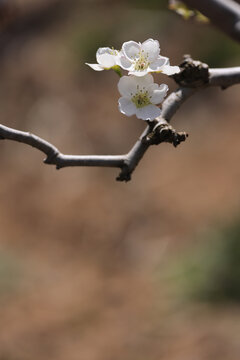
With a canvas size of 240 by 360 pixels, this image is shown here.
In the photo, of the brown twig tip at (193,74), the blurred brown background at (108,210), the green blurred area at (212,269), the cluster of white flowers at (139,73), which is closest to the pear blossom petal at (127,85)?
the cluster of white flowers at (139,73)

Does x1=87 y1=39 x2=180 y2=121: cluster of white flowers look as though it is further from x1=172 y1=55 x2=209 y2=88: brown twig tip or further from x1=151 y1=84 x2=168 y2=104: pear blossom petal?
x1=172 y1=55 x2=209 y2=88: brown twig tip

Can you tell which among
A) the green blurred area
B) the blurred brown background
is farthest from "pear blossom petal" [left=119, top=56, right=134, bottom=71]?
the green blurred area

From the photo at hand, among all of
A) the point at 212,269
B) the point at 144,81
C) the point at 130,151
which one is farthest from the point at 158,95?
the point at 212,269

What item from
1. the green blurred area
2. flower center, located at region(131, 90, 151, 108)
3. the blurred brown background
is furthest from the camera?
the green blurred area

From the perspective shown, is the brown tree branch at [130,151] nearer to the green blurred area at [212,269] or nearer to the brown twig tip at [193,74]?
the brown twig tip at [193,74]

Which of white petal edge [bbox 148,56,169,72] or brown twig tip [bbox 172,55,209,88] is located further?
brown twig tip [bbox 172,55,209,88]

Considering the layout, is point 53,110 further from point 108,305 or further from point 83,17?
point 108,305

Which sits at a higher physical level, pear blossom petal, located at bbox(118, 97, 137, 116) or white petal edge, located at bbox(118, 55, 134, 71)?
white petal edge, located at bbox(118, 55, 134, 71)
